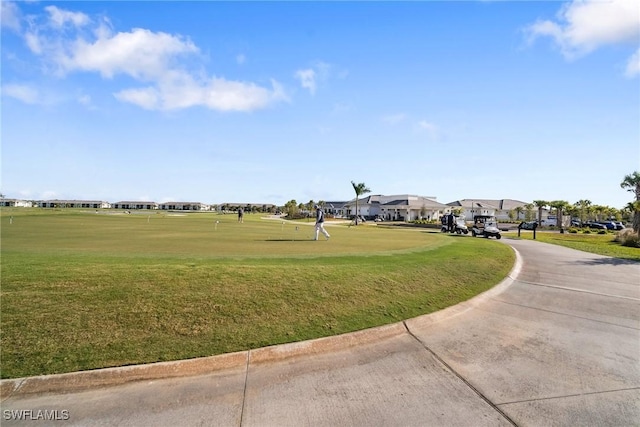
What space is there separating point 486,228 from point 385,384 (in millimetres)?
32934

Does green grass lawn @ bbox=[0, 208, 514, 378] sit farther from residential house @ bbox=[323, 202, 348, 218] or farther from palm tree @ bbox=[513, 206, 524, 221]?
residential house @ bbox=[323, 202, 348, 218]

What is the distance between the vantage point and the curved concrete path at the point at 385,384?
4238 mm

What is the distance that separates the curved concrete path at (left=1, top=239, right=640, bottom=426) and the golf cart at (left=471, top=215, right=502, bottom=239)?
2791cm

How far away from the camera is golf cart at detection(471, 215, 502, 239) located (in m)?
33.6

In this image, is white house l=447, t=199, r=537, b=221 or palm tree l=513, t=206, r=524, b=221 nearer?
palm tree l=513, t=206, r=524, b=221

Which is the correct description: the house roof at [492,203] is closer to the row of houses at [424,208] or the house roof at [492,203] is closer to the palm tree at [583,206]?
the row of houses at [424,208]

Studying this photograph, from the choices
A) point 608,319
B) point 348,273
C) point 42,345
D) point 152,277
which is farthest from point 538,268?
point 42,345

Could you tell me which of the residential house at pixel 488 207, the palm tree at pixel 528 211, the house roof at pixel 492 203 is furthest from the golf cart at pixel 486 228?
the house roof at pixel 492 203

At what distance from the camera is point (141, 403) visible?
176 inches

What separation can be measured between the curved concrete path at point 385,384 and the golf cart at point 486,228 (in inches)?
1099

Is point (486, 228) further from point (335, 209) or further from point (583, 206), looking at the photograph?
point (335, 209)

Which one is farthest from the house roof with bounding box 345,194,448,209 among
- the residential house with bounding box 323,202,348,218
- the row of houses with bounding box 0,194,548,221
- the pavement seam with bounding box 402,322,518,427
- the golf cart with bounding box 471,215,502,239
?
the pavement seam with bounding box 402,322,518,427

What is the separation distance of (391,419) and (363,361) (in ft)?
5.22

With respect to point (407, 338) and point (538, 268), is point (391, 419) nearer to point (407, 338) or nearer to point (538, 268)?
point (407, 338)
